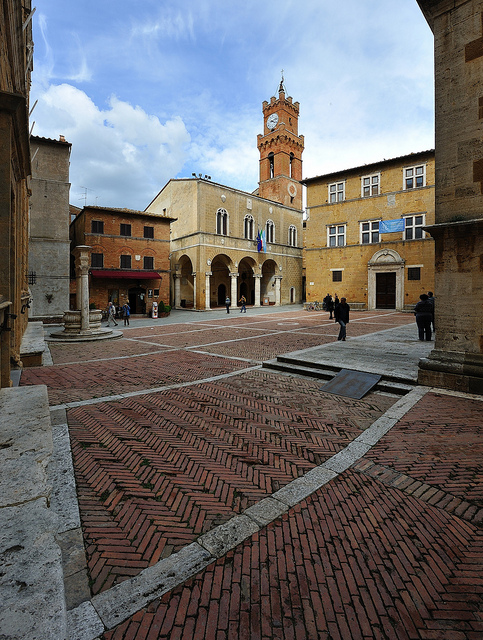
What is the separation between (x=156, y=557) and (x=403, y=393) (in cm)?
557

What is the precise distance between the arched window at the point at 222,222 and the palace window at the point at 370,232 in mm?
13690

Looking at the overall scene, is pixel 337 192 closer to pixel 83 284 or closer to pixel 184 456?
pixel 83 284

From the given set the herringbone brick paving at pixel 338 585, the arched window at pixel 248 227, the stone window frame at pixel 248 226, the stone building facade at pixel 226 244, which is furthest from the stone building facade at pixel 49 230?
the herringbone brick paving at pixel 338 585

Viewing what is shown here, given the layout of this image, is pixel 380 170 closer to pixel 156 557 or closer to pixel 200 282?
pixel 200 282

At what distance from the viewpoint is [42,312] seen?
20.7m

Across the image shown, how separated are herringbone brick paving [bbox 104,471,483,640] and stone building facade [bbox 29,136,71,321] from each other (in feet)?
71.4

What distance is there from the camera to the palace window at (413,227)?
25.5 metres

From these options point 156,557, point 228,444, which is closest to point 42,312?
point 228,444

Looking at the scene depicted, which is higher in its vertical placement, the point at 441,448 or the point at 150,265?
the point at 150,265

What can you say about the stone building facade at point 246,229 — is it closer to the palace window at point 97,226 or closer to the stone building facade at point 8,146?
the palace window at point 97,226

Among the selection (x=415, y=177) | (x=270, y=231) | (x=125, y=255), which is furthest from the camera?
(x=270, y=231)

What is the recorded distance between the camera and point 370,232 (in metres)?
27.9

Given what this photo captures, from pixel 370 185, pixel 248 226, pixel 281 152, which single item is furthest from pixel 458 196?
pixel 281 152

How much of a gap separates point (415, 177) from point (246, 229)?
17080 mm
